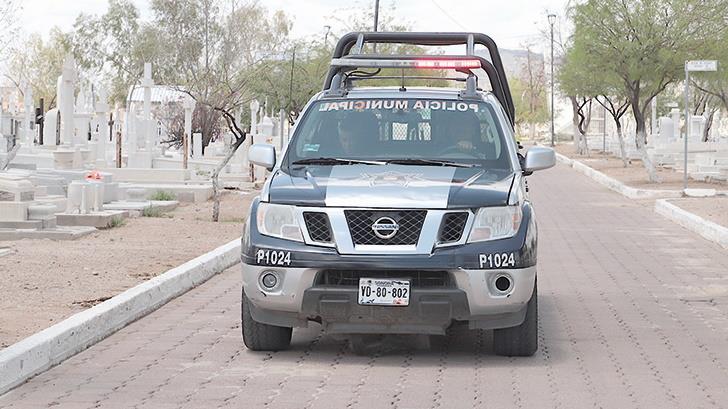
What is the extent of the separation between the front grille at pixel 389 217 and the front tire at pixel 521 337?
96cm

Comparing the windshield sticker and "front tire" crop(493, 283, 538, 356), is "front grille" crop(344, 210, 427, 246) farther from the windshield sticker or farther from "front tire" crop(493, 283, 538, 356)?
the windshield sticker

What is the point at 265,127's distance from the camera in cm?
4809

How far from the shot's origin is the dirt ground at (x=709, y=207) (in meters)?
23.4

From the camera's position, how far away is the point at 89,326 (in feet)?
30.9

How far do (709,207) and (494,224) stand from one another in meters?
18.7

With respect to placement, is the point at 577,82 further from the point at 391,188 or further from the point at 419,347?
the point at 391,188

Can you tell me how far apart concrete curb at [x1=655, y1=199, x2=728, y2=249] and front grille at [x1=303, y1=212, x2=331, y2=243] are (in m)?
11.1

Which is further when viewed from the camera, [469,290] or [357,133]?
[357,133]

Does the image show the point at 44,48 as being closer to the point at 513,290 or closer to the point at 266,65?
the point at 266,65

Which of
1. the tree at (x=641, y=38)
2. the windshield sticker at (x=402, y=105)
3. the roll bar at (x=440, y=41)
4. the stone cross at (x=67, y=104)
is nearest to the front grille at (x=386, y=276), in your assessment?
the windshield sticker at (x=402, y=105)

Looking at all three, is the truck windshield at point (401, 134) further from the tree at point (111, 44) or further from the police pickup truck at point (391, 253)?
the tree at point (111, 44)

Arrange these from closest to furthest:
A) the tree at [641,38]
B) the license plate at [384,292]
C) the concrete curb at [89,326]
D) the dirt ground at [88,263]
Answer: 1. the concrete curb at [89,326]
2. the license plate at [384,292]
3. the dirt ground at [88,263]
4. the tree at [641,38]

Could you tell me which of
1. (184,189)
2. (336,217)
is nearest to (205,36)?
(184,189)

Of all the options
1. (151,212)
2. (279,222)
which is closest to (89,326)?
(279,222)
